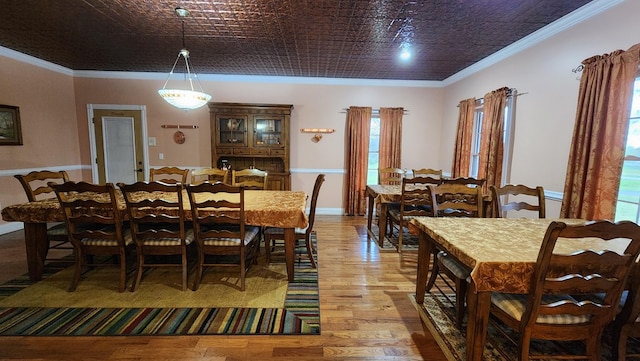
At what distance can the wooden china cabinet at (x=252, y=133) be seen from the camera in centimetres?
502

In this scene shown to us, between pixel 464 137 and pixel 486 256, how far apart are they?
3515 mm

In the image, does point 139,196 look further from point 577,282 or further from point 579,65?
point 579,65

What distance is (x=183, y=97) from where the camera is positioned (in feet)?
9.59

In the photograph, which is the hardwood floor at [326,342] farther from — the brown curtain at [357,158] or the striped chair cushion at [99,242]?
the brown curtain at [357,158]

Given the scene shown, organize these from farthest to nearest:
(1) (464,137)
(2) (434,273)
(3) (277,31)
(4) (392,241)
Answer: (1) (464,137) → (4) (392,241) → (3) (277,31) → (2) (434,273)

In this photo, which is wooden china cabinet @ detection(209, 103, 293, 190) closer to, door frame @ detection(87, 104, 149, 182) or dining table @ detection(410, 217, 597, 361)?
door frame @ detection(87, 104, 149, 182)

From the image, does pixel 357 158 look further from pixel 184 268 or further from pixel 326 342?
pixel 326 342

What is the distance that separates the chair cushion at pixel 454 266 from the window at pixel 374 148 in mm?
3519

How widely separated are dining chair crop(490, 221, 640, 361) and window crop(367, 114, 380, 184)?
4.16 m

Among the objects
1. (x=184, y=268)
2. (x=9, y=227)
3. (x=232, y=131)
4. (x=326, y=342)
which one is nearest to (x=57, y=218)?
(x=184, y=268)

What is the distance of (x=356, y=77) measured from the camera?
5250 mm

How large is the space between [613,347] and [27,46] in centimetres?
670

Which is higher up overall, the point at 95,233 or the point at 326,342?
the point at 95,233

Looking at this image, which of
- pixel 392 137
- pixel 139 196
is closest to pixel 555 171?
pixel 392 137
